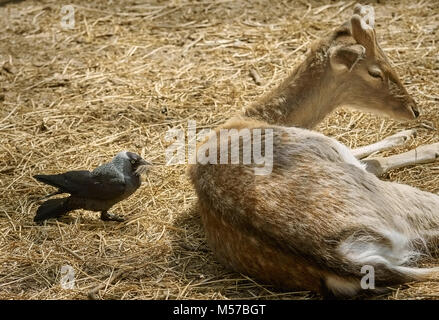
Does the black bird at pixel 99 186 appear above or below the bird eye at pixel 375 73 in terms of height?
below

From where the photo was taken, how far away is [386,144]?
5770 millimetres

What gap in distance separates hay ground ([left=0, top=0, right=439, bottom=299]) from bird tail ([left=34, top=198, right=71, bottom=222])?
8cm

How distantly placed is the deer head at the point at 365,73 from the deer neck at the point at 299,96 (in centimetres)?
9

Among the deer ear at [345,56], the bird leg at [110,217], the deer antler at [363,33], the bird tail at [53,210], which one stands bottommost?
the bird leg at [110,217]

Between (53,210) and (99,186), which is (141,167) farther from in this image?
(53,210)

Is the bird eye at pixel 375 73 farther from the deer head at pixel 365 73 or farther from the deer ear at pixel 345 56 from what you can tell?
the deer ear at pixel 345 56

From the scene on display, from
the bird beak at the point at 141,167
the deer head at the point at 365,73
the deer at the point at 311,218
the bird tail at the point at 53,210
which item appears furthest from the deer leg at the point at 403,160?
the bird tail at the point at 53,210

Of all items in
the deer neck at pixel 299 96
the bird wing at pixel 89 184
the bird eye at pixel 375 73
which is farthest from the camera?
the bird eye at pixel 375 73

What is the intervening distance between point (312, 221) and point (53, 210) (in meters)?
1.89

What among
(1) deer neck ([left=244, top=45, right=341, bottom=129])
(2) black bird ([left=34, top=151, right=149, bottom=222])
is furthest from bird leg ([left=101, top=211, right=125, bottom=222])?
(1) deer neck ([left=244, top=45, right=341, bottom=129])

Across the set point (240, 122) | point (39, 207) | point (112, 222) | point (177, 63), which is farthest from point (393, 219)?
point (177, 63)

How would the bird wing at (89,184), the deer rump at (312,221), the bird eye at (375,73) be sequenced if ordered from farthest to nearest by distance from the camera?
the bird eye at (375,73), the bird wing at (89,184), the deer rump at (312,221)

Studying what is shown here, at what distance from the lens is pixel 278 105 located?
18.1 ft

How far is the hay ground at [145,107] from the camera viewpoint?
4492 millimetres
